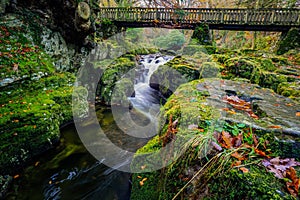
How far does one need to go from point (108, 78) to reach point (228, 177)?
774 cm

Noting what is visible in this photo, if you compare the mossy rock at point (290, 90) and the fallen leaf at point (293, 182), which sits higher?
the mossy rock at point (290, 90)

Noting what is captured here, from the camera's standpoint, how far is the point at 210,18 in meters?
12.1

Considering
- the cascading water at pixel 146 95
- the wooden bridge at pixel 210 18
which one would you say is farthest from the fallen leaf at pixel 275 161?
the wooden bridge at pixel 210 18

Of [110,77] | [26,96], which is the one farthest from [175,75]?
[26,96]

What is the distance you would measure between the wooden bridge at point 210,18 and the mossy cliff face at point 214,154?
8237mm

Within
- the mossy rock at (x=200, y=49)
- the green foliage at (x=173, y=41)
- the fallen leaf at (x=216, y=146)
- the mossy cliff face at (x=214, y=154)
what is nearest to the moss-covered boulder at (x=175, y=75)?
the mossy rock at (x=200, y=49)

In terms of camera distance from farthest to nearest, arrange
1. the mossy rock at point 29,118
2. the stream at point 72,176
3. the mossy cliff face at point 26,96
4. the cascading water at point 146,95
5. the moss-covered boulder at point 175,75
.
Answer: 1. the cascading water at point 146,95
2. the moss-covered boulder at point 175,75
3. the mossy cliff face at point 26,96
4. the mossy rock at point 29,118
5. the stream at point 72,176

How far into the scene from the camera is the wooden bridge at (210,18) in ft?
33.7

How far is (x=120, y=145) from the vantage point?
17.1ft

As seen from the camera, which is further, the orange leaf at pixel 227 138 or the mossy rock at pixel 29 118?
the mossy rock at pixel 29 118

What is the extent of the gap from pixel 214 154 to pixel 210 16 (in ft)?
43.0

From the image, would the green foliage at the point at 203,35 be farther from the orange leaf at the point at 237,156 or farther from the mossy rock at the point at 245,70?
the orange leaf at the point at 237,156

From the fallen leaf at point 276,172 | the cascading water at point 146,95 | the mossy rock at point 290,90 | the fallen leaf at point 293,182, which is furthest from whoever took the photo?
the cascading water at point 146,95

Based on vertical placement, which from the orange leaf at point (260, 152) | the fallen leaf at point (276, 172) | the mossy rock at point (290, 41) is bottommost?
the fallen leaf at point (276, 172)
